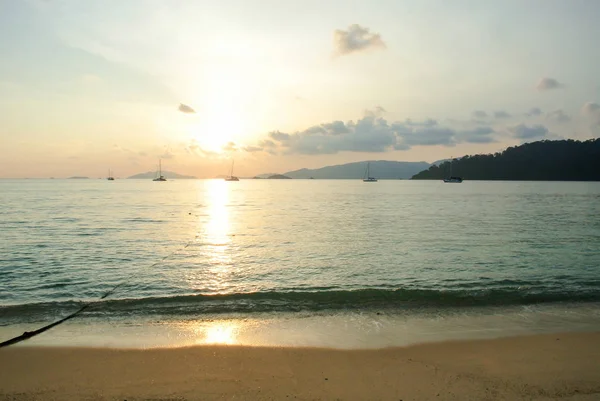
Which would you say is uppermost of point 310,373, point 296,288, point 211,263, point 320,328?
point 310,373

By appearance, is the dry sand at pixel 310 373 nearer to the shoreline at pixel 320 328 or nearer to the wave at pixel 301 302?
the shoreline at pixel 320 328

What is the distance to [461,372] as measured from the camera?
9.10 metres

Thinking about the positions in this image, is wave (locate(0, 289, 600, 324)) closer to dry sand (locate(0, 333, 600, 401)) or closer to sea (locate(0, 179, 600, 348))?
sea (locate(0, 179, 600, 348))

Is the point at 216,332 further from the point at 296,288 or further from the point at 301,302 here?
the point at 296,288

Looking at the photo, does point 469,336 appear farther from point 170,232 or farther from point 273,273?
point 170,232

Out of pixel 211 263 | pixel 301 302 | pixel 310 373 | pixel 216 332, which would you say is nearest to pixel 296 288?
pixel 301 302

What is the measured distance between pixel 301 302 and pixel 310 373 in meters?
6.61

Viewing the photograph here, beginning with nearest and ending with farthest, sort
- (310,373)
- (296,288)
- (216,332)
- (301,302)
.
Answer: (310,373), (216,332), (301,302), (296,288)

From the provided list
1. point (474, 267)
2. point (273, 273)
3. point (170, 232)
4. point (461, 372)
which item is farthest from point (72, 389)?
point (170, 232)

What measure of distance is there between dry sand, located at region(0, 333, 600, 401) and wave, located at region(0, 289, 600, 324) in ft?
13.5

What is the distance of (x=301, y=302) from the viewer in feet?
51.2

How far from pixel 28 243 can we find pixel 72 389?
26272mm

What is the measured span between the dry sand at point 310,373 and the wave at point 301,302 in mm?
4119

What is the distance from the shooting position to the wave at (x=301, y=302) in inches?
571
